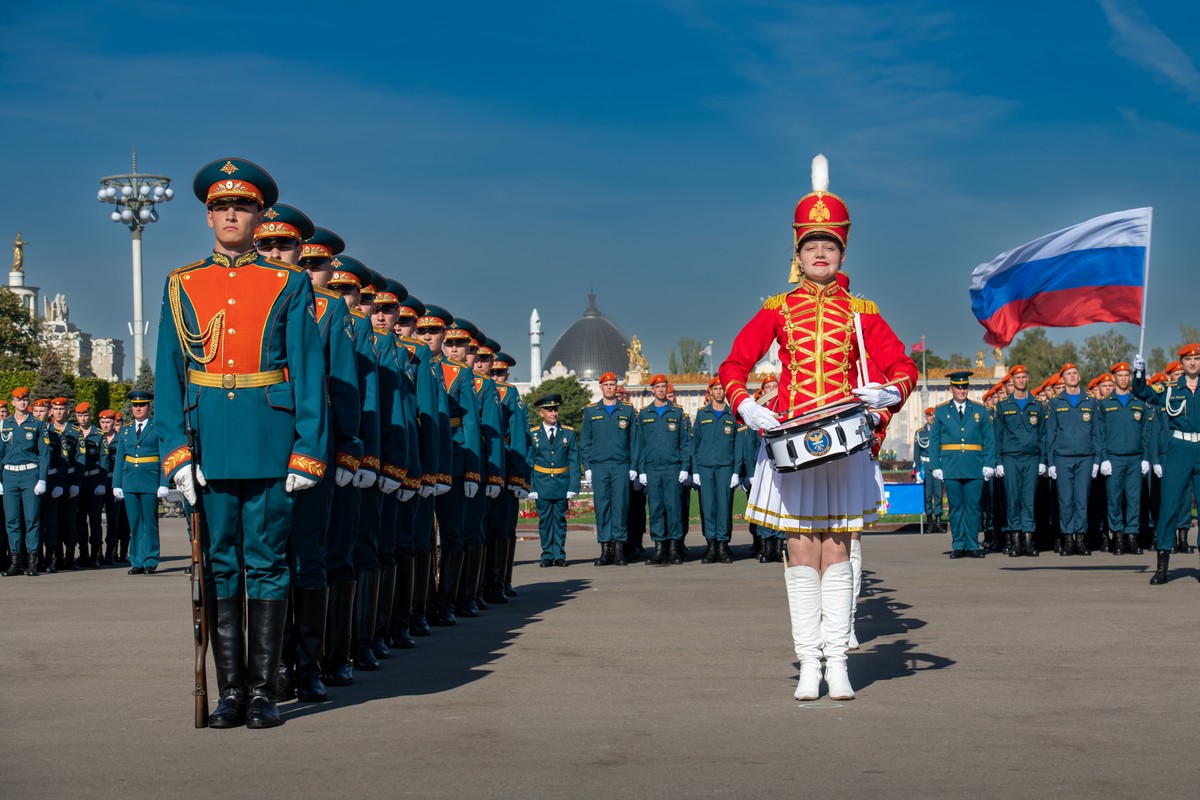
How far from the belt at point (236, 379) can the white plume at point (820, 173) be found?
3552 millimetres

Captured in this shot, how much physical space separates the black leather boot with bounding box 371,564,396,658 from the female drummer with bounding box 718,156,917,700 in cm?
245

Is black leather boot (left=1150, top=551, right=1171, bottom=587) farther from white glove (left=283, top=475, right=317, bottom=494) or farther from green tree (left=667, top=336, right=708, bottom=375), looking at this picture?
green tree (left=667, top=336, right=708, bottom=375)

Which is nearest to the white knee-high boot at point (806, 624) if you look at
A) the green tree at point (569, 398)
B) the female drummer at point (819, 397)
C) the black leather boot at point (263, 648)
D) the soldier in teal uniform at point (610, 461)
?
the female drummer at point (819, 397)

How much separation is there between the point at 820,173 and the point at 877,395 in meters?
2.11

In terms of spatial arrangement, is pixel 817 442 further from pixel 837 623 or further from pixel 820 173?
pixel 820 173

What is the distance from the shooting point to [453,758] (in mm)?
5531

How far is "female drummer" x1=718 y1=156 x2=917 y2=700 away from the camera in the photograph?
7.10 metres

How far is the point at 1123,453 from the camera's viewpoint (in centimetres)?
1827

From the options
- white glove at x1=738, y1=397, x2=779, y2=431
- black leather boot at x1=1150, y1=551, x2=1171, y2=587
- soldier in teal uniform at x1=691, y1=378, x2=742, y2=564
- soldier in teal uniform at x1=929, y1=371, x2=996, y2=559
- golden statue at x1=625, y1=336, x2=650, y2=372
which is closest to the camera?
white glove at x1=738, y1=397, x2=779, y2=431

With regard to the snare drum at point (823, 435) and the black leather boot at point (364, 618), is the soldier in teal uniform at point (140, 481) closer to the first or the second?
the black leather boot at point (364, 618)

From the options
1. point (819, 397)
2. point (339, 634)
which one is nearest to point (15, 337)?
point (339, 634)

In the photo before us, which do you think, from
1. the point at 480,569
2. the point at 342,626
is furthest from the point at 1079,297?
the point at 342,626

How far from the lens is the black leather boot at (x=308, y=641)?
23.1ft

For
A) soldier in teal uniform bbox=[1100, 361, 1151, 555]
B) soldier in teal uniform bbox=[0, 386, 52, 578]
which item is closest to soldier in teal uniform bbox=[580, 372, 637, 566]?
soldier in teal uniform bbox=[1100, 361, 1151, 555]
